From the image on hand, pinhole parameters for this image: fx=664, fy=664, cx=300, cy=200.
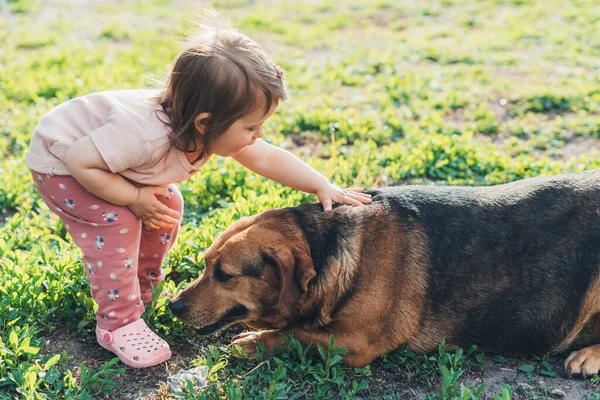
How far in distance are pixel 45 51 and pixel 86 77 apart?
2.22m

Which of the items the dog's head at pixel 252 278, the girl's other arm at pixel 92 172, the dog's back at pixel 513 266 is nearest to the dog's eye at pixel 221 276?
the dog's head at pixel 252 278

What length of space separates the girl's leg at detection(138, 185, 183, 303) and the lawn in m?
0.22

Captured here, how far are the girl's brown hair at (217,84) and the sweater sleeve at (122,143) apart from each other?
0.59 ft

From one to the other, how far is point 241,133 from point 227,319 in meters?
1.12

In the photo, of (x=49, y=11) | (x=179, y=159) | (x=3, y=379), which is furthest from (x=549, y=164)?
(x=49, y=11)

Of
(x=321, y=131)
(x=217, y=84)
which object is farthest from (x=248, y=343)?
(x=321, y=131)

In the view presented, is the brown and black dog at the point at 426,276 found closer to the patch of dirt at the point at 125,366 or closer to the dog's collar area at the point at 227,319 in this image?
the dog's collar area at the point at 227,319

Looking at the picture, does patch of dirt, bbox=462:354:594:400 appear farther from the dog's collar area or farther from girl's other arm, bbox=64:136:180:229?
girl's other arm, bbox=64:136:180:229

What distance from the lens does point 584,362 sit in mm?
3883

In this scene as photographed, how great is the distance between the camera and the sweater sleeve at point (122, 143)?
3.76 metres

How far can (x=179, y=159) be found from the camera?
159 inches

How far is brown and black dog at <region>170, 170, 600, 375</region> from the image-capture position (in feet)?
12.7

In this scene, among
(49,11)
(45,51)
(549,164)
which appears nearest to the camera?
(549,164)

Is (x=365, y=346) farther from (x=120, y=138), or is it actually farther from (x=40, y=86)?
(x=40, y=86)
